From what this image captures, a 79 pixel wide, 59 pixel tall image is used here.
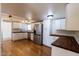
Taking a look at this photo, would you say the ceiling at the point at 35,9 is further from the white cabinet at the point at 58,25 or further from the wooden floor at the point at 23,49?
the wooden floor at the point at 23,49

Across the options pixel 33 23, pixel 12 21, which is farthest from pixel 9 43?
pixel 33 23

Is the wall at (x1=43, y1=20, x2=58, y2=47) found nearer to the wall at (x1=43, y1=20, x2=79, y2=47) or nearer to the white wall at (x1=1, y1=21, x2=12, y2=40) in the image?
the wall at (x1=43, y1=20, x2=79, y2=47)

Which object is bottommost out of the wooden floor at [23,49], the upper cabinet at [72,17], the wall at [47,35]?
the wooden floor at [23,49]

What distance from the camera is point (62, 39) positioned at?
140 centimetres

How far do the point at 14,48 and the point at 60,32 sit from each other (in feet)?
2.35

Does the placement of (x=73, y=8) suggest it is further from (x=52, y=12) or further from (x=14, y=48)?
(x=14, y=48)

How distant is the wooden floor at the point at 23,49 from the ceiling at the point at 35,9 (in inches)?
16.2

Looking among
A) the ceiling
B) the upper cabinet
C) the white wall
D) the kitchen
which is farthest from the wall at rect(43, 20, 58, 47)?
the white wall

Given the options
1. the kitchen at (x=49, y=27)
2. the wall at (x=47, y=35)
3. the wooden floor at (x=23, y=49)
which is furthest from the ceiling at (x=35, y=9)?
the wooden floor at (x=23, y=49)

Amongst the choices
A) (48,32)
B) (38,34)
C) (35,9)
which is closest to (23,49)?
(38,34)

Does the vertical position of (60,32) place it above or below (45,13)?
below

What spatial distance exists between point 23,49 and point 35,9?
24.8 inches

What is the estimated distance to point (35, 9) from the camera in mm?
1333

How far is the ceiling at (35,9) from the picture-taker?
1.23m
